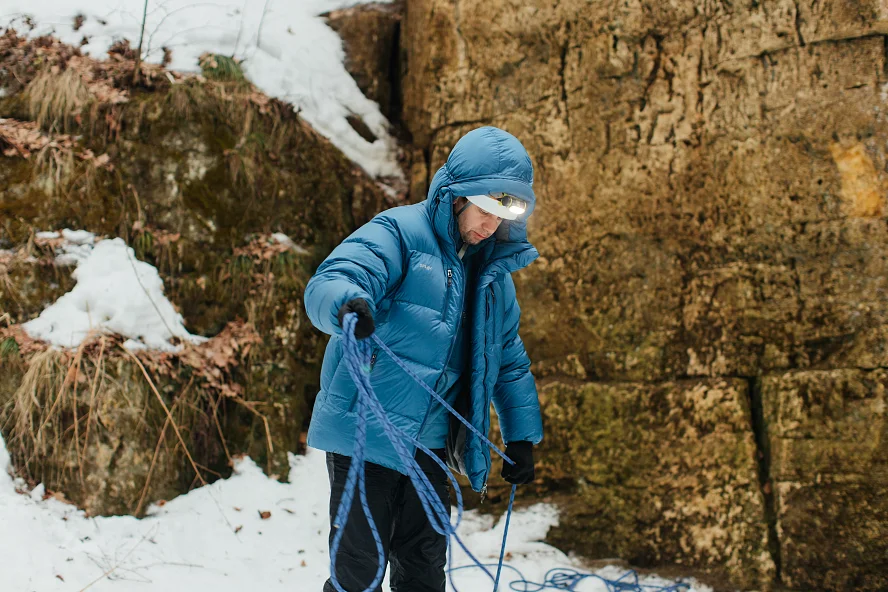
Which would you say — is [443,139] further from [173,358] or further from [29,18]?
[29,18]

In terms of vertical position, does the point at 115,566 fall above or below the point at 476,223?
below

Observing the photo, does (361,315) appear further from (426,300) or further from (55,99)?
(55,99)

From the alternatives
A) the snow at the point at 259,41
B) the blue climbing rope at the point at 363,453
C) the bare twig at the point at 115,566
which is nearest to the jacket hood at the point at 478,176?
the blue climbing rope at the point at 363,453

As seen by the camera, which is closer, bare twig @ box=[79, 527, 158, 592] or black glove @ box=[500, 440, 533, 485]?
black glove @ box=[500, 440, 533, 485]

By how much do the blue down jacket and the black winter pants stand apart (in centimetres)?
10

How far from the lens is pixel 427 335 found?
2.32m

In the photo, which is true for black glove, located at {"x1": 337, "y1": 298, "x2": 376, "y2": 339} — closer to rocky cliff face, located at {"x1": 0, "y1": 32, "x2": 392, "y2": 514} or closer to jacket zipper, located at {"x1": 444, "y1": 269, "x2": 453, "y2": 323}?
jacket zipper, located at {"x1": 444, "y1": 269, "x2": 453, "y2": 323}

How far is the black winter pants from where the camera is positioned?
2273 mm

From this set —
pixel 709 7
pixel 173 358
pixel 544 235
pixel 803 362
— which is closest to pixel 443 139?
pixel 544 235

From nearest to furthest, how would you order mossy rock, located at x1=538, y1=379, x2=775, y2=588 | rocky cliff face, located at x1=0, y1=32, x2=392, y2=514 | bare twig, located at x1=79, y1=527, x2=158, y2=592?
bare twig, located at x1=79, y1=527, x2=158, y2=592, mossy rock, located at x1=538, y1=379, x2=775, y2=588, rocky cliff face, located at x1=0, y1=32, x2=392, y2=514

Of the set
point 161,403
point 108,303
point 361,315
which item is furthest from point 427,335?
point 108,303

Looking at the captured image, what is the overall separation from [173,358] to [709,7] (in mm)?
3949

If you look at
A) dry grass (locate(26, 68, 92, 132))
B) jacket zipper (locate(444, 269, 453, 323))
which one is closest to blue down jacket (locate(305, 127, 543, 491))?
jacket zipper (locate(444, 269, 453, 323))

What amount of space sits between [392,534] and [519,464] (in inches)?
22.6
